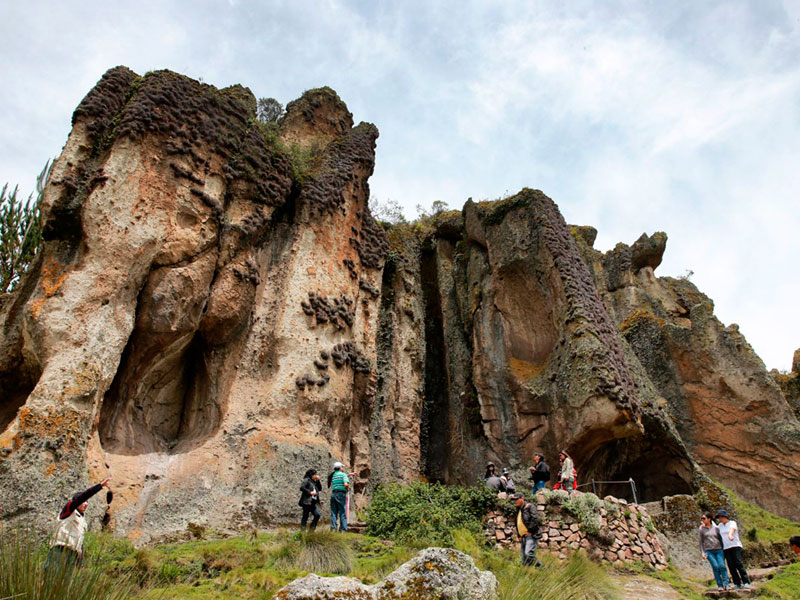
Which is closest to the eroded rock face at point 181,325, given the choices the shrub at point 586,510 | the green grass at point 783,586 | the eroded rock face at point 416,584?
the shrub at point 586,510

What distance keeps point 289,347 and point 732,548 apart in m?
8.70

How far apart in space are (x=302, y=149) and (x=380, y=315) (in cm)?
541

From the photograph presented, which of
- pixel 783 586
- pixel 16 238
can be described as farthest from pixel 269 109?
pixel 783 586

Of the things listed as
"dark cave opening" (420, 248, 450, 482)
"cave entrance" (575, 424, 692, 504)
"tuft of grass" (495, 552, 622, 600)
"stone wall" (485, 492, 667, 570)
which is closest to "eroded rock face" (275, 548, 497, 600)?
"tuft of grass" (495, 552, 622, 600)

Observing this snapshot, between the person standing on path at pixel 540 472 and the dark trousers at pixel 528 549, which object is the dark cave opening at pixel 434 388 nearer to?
the person standing on path at pixel 540 472

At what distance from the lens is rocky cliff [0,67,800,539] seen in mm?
10312

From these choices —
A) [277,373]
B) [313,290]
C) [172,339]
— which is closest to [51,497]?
[172,339]

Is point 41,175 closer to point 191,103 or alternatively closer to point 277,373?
point 191,103

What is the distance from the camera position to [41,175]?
17.0m

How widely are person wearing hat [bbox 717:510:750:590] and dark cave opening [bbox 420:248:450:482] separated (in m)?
9.49

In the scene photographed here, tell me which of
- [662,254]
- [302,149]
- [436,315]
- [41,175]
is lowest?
[436,315]

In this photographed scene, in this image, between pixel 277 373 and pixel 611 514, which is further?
pixel 277 373

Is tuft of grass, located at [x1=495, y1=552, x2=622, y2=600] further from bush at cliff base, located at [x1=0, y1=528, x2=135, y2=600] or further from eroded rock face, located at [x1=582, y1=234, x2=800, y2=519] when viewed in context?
eroded rock face, located at [x1=582, y1=234, x2=800, y2=519]

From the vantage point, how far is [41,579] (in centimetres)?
328
